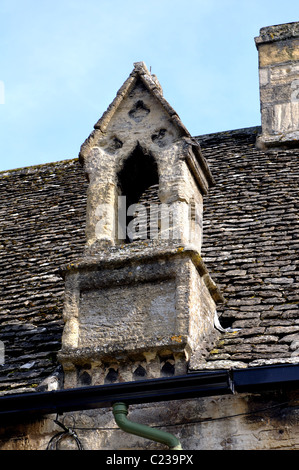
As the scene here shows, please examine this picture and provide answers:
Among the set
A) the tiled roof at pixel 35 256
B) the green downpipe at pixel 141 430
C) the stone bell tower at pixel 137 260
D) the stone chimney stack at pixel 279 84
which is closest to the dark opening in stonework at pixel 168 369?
the stone bell tower at pixel 137 260

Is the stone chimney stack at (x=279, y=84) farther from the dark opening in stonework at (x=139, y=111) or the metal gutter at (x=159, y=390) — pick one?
the metal gutter at (x=159, y=390)

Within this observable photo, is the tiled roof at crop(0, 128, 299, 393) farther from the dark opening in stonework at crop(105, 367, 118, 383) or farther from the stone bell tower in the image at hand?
the dark opening in stonework at crop(105, 367, 118, 383)

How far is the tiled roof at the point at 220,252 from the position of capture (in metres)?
6.63

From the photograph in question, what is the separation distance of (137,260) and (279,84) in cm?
460

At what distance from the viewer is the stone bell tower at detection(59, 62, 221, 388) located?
6.38 meters

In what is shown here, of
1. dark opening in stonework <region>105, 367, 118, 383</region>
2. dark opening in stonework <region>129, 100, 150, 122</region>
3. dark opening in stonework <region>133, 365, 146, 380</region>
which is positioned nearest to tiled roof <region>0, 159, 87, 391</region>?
dark opening in stonework <region>105, 367, 118, 383</region>

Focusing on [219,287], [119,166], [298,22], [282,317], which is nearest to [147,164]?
[119,166]

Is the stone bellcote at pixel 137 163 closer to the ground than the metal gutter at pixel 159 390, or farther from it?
farther from it

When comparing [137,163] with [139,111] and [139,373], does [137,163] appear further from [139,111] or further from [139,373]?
[139,373]

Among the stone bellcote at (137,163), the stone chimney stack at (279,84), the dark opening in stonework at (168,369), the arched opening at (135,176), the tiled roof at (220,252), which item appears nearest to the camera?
the dark opening in stonework at (168,369)

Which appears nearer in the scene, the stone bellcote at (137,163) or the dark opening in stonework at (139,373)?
the dark opening in stonework at (139,373)

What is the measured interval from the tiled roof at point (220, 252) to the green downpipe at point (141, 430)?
23.4 inches

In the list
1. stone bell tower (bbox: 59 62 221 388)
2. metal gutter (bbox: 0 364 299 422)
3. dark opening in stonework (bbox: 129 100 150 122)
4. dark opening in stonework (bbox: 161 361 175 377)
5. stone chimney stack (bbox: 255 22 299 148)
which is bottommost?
metal gutter (bbox: 0 364 299 422)

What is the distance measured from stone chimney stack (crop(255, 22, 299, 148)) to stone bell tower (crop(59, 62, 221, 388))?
230 centimetres
